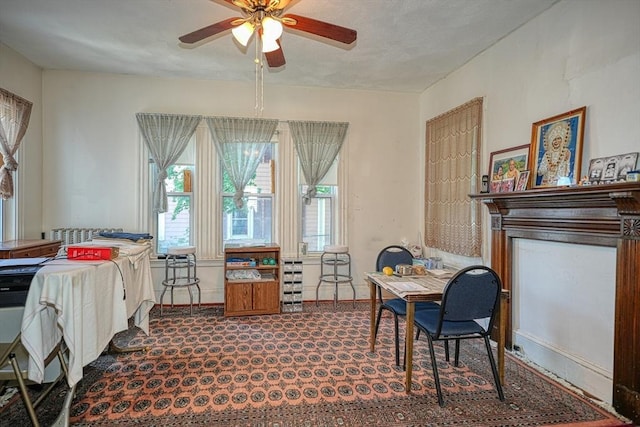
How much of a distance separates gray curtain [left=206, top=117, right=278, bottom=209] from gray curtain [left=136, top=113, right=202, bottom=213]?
0.37m

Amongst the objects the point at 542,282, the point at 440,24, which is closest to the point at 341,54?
the point at 440,24

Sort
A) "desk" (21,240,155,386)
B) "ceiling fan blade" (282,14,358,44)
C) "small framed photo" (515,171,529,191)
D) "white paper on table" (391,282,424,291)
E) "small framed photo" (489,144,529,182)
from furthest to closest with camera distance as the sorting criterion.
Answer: "small framed photo" (489,144,529,182), "small framed photo" (515,171,529,191), "white paper on table" (391,282,424,291), "ceiling fan blade" (282,14,358,44), "desk" (21,240,155,386)

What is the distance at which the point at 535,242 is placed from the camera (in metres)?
2.93

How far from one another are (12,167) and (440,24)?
4.54 m

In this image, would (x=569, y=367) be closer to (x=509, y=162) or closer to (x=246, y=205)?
(x=509, y=162)

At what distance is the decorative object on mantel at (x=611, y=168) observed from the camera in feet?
7.08

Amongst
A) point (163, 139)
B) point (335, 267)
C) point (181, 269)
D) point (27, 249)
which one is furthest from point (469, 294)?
point (163, 139)

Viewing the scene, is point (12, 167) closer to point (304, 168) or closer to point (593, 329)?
point (304, 168)

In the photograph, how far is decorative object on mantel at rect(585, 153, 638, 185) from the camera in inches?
85.0

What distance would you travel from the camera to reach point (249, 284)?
412 cm

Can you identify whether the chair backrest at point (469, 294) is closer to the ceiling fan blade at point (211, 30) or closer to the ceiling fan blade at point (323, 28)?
the ceiling fan blade at point (323, 28)

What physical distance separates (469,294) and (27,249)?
12.7 feet

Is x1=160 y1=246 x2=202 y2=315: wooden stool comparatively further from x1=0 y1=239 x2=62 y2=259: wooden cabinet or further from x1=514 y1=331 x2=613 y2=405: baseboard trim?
x1=514 y1=331 x2=613 y2=405: baseboard trim

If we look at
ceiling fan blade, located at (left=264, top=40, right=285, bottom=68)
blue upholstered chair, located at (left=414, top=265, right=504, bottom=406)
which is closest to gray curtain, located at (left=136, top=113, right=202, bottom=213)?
ceiling fan blade, located at (left=264, top=40, right=285, bottom=68)
